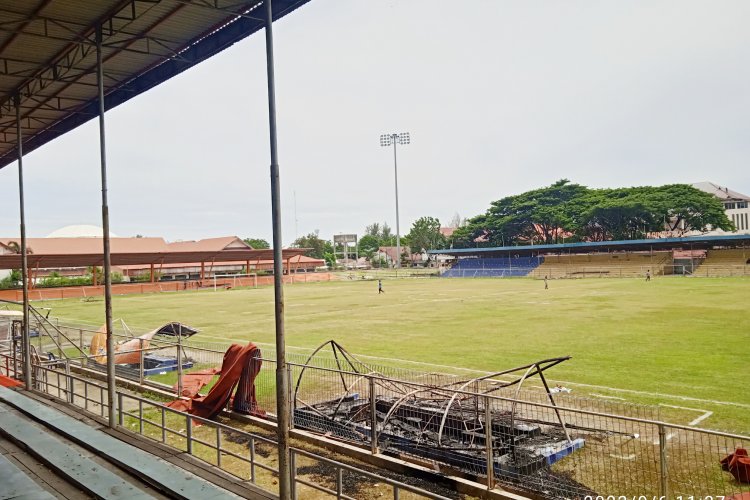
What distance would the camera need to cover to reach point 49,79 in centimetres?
1184

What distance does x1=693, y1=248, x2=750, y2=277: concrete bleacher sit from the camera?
2394 inches

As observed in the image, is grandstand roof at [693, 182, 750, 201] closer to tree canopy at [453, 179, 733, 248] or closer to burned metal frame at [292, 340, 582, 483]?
tree canopy at [453, 179, 733, 248]

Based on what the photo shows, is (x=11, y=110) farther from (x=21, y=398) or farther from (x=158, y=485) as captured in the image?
(x=158, y=485)

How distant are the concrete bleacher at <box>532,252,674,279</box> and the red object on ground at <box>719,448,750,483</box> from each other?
6067 centimetres

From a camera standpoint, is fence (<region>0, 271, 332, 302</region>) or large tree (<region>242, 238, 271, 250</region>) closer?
fence (<region>0, 271, 332, 302</region>)

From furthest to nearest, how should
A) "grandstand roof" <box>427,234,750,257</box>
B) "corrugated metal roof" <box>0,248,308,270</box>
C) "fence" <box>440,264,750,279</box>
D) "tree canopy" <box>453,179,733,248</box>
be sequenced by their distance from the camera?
"tree canopy" <box>453,179,733,248</box> < "grandstand roof" <box>427,234,750,257</box> < "fence" <box>440,264,750,279</box> < "corrugated metal roof" <box>0,248,308,270</box>

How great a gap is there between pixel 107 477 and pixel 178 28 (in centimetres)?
735

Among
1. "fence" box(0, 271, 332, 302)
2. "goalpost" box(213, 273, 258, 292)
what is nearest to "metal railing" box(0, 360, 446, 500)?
Result: "fence" box(0, 271, 332, 302)

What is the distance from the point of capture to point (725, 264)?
6362 cm

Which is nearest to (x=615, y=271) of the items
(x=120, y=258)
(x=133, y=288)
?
(x=133, y=288)

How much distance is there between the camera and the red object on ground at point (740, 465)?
7.89 metres

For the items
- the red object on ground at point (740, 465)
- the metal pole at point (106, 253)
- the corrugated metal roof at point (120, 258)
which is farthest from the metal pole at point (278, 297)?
the corrugated metal roof at point (120, 258)

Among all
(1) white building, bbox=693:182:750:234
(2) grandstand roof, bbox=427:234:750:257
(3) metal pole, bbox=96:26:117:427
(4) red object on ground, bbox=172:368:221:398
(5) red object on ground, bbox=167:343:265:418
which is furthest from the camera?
(1) white building, bbox=693:182:750:234

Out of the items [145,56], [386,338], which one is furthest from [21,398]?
[386,338]
